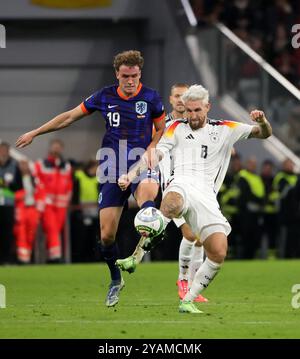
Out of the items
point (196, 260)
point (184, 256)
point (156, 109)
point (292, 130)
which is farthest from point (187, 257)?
point (292, 130)

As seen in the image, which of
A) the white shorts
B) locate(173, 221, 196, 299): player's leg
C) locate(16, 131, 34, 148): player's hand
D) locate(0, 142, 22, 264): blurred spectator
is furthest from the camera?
locate(0, 142, 22, 264): blurred spectator

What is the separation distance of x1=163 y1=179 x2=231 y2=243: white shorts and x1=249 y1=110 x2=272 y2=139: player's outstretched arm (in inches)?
30.7

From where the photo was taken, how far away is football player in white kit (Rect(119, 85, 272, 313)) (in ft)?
37.6

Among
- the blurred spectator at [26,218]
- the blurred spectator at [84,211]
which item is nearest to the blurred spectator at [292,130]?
the blurred spectator at [84,211]

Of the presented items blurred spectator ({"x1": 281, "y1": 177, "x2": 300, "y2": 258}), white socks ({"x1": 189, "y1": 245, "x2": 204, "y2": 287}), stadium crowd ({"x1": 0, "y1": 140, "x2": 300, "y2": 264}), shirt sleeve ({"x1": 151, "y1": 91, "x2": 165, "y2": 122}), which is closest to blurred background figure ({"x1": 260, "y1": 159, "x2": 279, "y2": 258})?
stadium crowd ({"x1": 0, "y1": 140, "x2": 300, "y2": 264})

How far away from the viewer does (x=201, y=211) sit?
1154 centimetres

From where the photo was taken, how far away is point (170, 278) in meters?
18.0

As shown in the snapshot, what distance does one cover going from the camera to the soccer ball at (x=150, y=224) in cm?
1116

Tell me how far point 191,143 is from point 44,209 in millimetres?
11266

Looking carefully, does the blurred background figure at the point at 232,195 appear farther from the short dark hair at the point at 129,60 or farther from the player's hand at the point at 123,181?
the player's hand at the point at 123,181

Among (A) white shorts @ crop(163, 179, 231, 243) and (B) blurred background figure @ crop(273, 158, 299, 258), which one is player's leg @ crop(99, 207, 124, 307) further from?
(B) blurred background figure @ crop(273, 158, 299, 258)

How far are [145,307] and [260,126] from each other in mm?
2404
